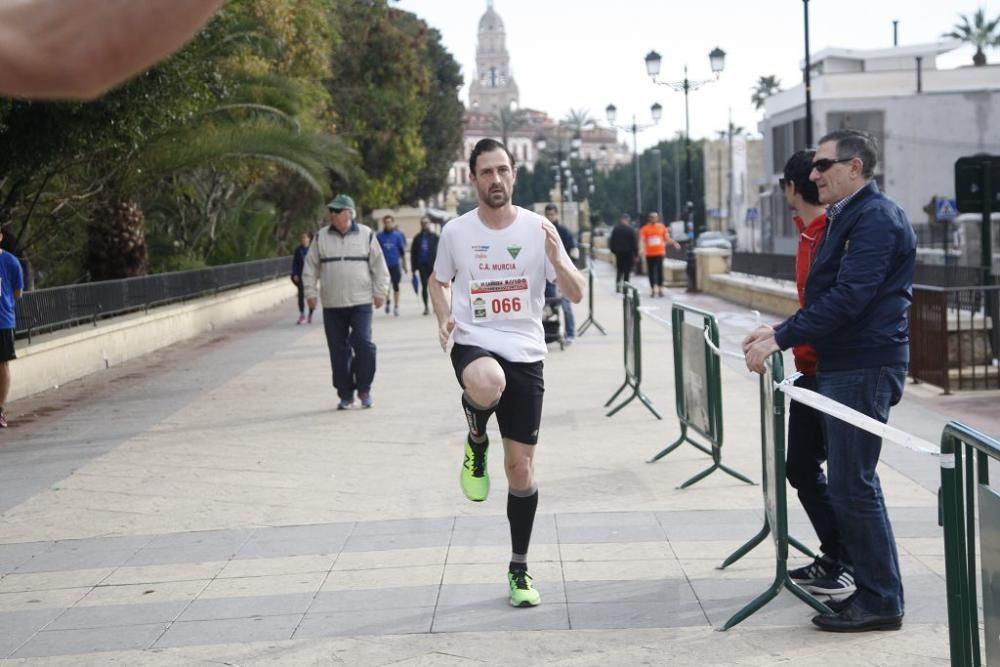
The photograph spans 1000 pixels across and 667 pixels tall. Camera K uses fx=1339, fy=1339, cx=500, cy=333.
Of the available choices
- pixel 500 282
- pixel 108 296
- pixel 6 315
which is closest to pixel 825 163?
pixel 500 282

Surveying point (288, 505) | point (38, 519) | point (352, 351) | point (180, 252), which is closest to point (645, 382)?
point (352, 351)

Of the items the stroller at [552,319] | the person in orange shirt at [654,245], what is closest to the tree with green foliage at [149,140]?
the stroller at [552,319]

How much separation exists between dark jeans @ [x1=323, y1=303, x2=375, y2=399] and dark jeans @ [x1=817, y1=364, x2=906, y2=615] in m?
7.24

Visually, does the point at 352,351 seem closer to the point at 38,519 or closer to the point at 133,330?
the point at 38,519

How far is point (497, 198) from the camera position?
5.55 meters

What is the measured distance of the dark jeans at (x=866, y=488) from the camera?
5023 mm

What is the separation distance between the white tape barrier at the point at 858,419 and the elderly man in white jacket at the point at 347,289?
685 centimetres

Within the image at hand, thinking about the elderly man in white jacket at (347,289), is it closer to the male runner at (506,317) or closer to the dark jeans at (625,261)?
the male runner at (506,317)

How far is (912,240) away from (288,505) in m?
4.18

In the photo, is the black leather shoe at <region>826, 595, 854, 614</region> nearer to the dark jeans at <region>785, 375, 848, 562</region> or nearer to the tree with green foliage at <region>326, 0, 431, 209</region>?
the dark jeans at <region>785, 375, 848, 562</region>

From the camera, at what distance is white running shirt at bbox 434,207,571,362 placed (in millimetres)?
5625

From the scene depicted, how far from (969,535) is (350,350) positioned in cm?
889

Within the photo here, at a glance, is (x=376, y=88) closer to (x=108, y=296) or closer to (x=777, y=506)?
(x=108, y=296)

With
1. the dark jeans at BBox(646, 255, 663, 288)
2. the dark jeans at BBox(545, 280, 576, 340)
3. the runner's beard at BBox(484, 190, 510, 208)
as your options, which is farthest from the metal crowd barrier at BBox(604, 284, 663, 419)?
the dark jeans at BBox(646, 255, 663, 288)
